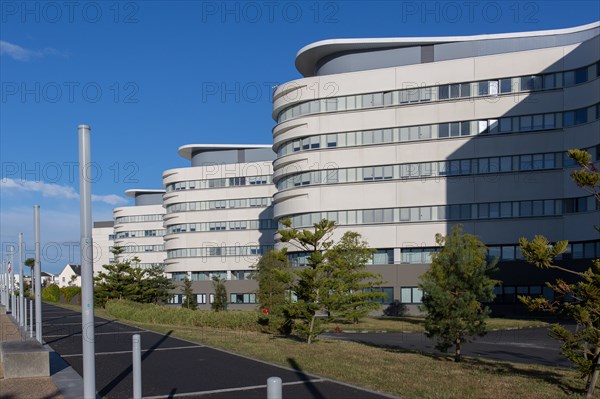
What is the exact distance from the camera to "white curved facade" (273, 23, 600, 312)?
4825 cm

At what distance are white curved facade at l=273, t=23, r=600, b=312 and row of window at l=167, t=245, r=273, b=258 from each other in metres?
24.1

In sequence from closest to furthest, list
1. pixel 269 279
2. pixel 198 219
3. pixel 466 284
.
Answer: pixel 466 284
pixel 269 279
pixel 198 219

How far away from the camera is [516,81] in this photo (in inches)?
1957

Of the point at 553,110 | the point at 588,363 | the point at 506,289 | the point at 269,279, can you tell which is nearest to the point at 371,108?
the point at 553,110

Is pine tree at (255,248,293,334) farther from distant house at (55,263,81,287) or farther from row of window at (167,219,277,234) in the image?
distant house at (55,263,81,287)

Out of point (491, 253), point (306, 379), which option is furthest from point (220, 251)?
point (306, 379)

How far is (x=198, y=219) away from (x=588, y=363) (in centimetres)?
7665

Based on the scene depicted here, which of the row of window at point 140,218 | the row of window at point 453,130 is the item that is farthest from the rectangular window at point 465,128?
the row of window at point 140,218

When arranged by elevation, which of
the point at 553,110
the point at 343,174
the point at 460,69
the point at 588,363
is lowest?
the point at 588,363

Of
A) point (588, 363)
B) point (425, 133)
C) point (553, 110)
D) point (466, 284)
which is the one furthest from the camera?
point (425, 133)

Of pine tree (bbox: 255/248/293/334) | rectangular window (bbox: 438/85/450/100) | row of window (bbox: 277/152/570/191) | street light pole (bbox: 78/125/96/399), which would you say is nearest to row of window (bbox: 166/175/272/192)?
row of window (bbox: 277/152/570/191)

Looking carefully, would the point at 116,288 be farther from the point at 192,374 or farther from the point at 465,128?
the point at 192,374

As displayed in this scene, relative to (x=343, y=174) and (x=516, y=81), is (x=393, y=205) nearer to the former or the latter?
(x=343, y=174)

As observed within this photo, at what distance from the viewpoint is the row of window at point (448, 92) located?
47.8m
